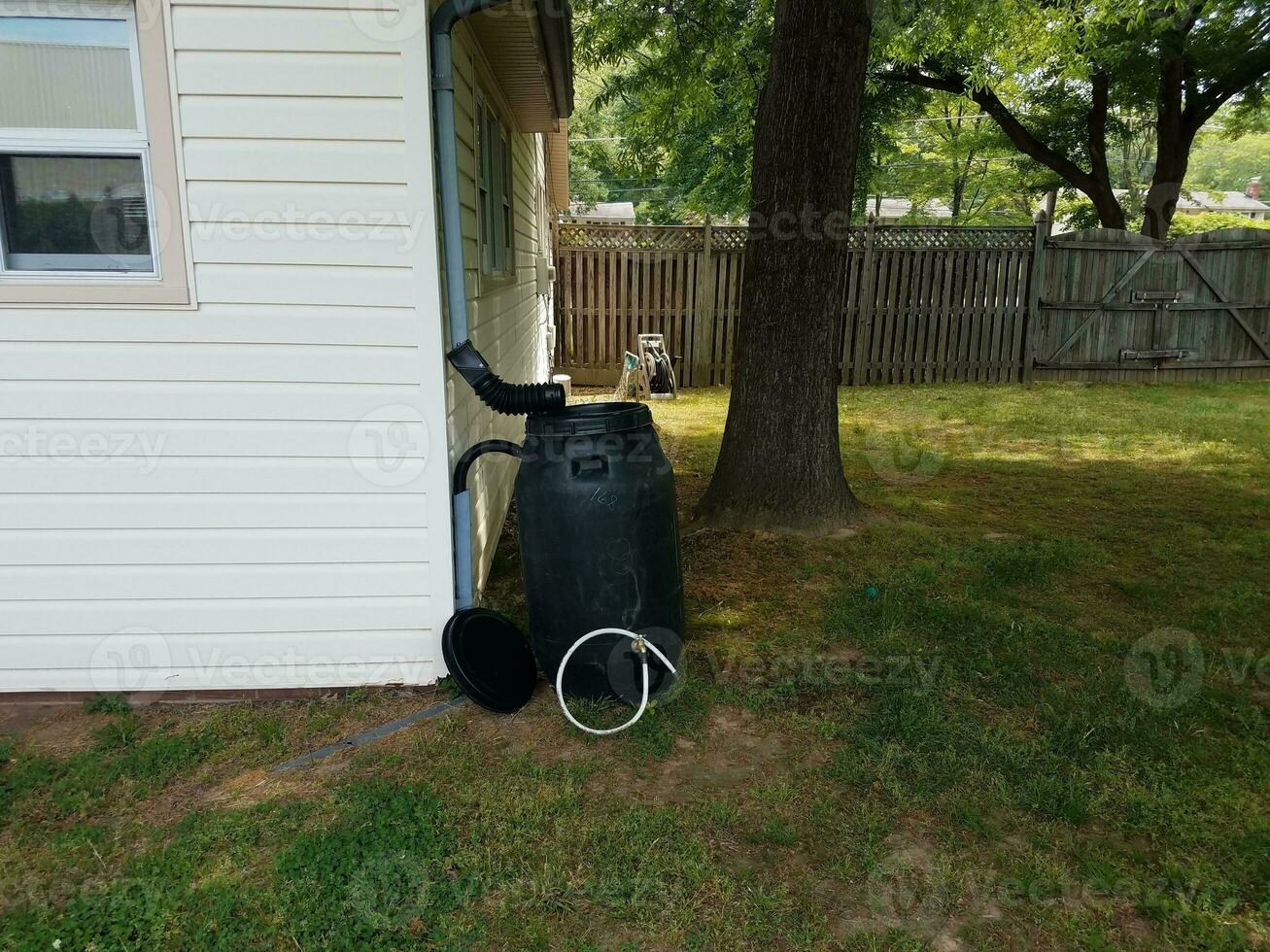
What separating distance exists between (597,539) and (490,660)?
26.0 inches

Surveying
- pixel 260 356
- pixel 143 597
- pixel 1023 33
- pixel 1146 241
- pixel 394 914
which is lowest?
pixel 394 914

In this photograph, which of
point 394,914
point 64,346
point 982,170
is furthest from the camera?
point 982,170

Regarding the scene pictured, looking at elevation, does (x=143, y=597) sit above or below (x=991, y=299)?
below

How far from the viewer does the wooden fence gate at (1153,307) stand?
10891mm

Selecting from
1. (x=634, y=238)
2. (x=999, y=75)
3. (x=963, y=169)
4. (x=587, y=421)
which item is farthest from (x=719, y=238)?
(x=963, y=169)

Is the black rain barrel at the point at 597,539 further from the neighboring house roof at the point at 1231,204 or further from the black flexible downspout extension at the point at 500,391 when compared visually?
the neighboring house roof at the point at 1231,204

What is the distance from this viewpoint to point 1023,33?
35.9 ft

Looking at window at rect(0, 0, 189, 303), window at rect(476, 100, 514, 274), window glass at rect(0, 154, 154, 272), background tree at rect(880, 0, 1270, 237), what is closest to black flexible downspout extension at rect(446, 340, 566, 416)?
window at rect(0, 0, 189, 303)

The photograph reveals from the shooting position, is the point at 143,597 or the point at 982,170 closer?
the point at 143,597

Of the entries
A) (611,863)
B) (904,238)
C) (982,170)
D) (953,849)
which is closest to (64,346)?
(611,863)

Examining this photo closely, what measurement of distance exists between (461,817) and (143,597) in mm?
1664

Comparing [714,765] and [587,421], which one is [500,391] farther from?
[714,765]

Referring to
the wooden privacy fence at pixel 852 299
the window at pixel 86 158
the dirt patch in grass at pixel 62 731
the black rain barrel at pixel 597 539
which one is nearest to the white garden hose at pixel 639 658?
the black rain barrel at pixel 597 539

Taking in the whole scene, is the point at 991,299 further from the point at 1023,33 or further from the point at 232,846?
the point at 232,846
